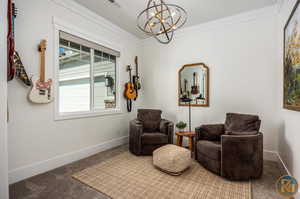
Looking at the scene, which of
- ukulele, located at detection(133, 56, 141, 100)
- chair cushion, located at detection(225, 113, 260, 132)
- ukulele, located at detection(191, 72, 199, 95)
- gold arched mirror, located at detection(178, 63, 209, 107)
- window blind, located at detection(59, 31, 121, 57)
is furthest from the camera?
ukulele, located at detection(133, 56, 141, 100)

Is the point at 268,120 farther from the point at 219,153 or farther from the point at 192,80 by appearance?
the point at 192,80

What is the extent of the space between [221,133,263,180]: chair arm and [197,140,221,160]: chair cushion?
104 mm

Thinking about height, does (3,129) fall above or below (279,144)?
above

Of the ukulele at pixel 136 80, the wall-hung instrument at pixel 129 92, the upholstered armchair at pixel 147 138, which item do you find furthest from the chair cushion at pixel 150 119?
the ukulele at pixel 136 80

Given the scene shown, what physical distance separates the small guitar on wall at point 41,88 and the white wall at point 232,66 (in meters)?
2.45

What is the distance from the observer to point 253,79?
2.80 metres

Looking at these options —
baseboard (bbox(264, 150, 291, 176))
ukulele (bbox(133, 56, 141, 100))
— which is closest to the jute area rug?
baseboard (bbox(264, 150, 291, 176))

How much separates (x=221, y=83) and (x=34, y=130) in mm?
3426

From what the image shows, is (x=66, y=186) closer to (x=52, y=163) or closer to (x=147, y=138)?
(x=52, y=163)

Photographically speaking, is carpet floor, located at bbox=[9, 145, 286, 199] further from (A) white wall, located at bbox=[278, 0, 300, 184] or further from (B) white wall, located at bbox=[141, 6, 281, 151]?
(B) white wall, located at bbox=[141, 6, 281, 151]

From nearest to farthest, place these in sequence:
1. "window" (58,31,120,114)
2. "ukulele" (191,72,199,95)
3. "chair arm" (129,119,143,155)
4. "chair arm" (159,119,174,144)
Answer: "window" (58,31,120,114), "chair arm" (129,119,143,155), "chair arm" (159,119,174,144), "ukulele" (191,72,199,95)

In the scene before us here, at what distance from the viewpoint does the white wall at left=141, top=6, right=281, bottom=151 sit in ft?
8.80

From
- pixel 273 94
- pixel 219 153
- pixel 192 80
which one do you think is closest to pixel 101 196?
pixel 219 153
